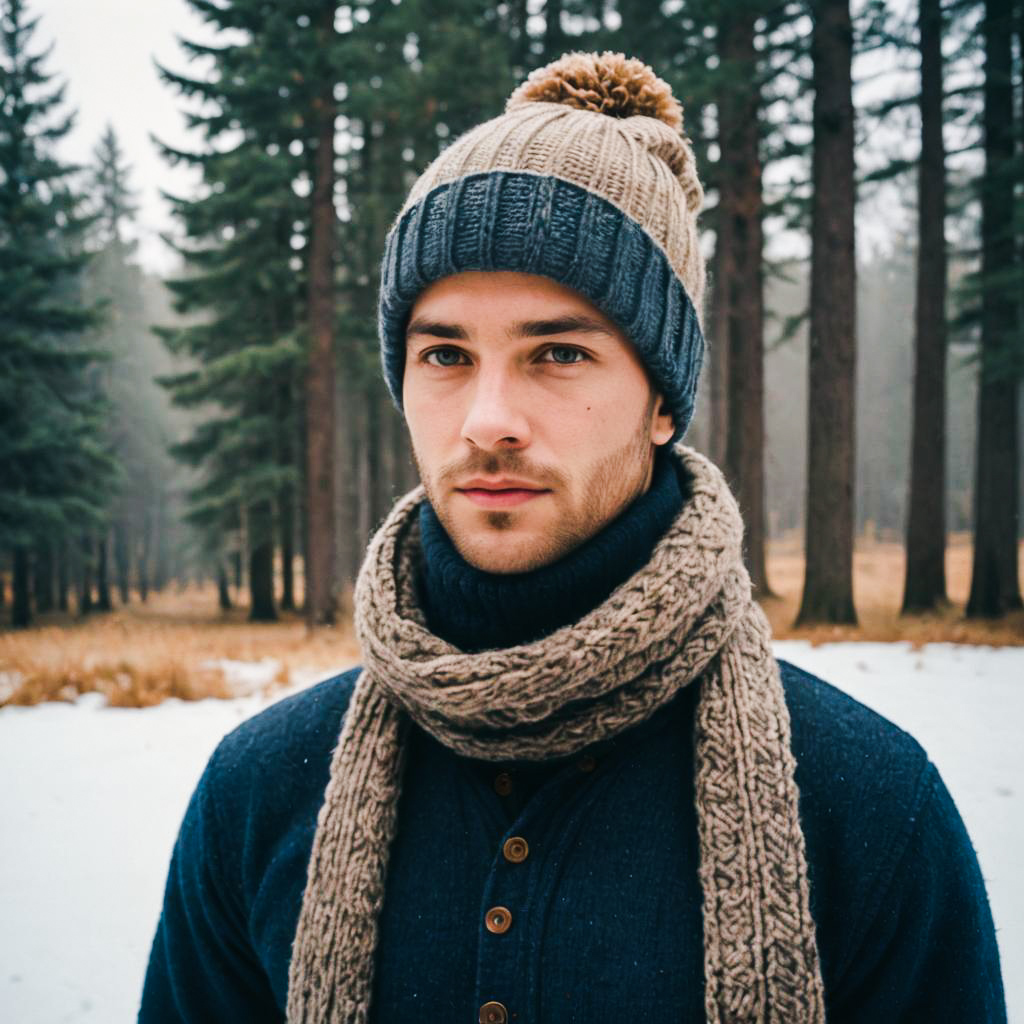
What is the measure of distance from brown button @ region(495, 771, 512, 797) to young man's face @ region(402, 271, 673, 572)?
46 cm

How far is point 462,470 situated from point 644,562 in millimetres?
482

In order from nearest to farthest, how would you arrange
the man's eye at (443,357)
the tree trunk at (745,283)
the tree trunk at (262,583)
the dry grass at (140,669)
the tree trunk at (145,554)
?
1. the man's eye at (443,357)
2. the dry grass at (140,669)
3. the tree trunk at (745,283)
4. the tree trunk at (262,583)
5. the tree trunk at (145,554)

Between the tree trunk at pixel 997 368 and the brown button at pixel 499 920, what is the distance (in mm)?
13090

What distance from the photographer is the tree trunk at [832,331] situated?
34.0 feet

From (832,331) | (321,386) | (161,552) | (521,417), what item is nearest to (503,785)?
(521,417)

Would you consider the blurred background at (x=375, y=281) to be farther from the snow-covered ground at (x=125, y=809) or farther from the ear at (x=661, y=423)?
the ear at (x=661, y=423)

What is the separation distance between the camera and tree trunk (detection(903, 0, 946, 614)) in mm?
12695

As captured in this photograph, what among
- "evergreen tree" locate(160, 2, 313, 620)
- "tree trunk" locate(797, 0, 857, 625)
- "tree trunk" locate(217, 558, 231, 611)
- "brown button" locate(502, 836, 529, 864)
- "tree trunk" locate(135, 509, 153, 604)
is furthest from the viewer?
"tree trunk" locate(135, 509, 153, 604)

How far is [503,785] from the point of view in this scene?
1592 millimetres

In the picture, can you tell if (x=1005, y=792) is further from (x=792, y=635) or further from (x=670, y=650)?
(x=792, y=635)

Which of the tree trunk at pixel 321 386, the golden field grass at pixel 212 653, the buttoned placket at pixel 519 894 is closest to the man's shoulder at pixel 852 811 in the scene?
the buttoned placket at pixel 519 894

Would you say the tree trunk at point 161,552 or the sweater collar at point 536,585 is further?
the tree trunk at point 161,552

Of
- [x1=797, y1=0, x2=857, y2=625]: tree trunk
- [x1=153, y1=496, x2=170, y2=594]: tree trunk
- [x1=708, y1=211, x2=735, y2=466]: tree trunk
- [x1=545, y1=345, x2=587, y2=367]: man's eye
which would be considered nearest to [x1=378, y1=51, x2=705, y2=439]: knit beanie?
[x1=545, y1=345, x2=587, y2=367]: man's eye

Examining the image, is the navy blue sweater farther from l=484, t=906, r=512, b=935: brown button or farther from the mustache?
the mustache
